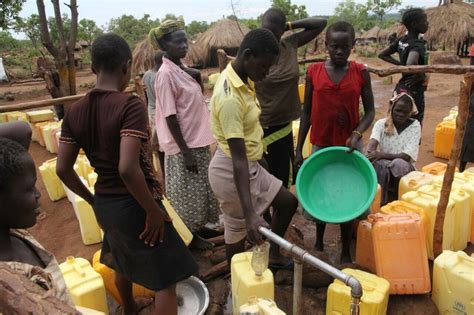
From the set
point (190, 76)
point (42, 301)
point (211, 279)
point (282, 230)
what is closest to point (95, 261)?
point (211, 279)

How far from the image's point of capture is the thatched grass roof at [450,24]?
15.7 meters

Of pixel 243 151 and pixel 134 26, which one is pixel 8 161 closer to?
pixel 243 151

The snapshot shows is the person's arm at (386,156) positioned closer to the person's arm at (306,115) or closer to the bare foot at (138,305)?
the person's arm at (306,115)

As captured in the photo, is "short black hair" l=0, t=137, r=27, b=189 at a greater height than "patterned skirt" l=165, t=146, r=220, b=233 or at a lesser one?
greater

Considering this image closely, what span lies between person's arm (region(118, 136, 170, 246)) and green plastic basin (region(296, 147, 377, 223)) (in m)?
1.01

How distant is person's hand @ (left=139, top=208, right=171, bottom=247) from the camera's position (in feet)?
5.91

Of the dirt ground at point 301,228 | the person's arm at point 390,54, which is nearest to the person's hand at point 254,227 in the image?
the dirt ground at point 301,228

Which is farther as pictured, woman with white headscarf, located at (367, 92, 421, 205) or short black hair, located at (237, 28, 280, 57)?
woman with white headscarf, located at (367, 92, 421, 205)

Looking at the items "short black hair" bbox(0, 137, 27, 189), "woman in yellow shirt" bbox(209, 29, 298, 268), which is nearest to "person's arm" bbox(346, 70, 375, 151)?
"woman in yellow shirt" bbox(209, 29, 298, 268)

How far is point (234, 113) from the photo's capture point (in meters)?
1.99

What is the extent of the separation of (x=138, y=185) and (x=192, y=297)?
1.13 meters

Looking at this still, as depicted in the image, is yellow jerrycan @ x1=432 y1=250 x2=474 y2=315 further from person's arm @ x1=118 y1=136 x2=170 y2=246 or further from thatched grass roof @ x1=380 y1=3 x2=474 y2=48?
thatched grass roof @ x1=380 y1=3 x2=474 y2=48

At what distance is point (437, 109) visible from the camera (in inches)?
329

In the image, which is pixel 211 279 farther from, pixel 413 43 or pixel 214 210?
pixel 413 43
